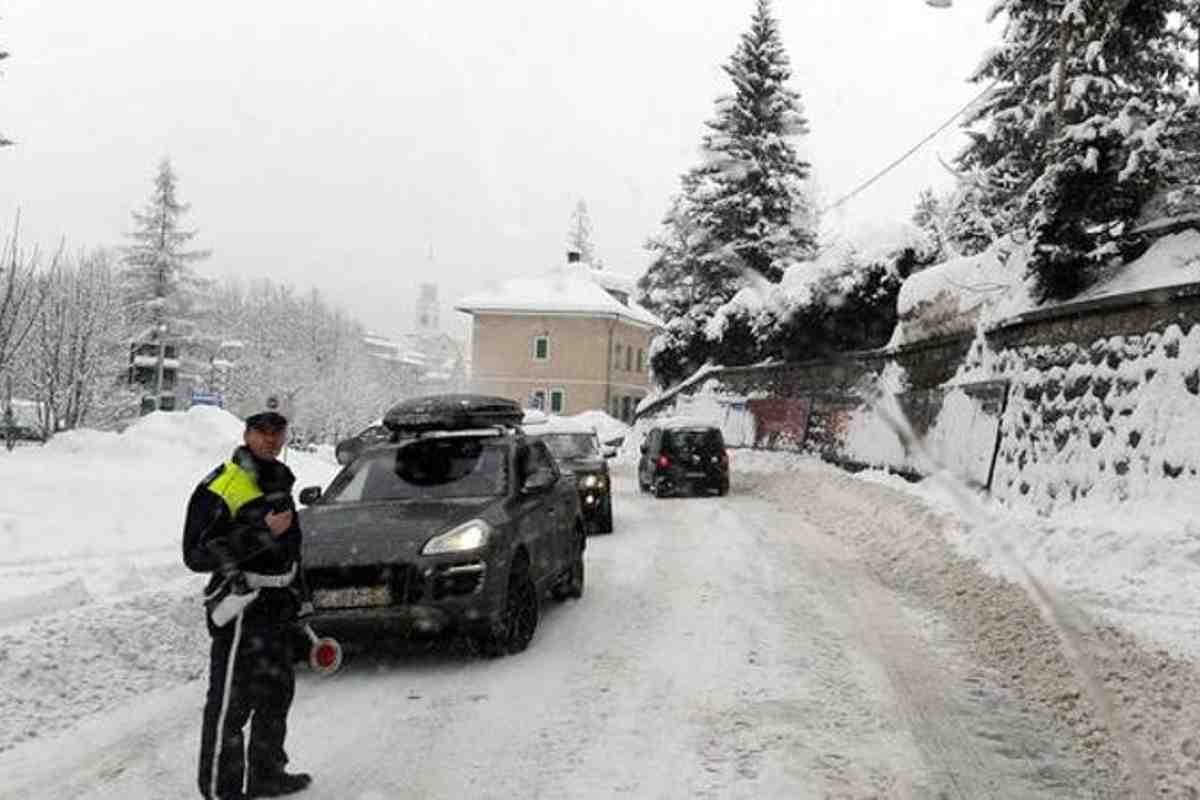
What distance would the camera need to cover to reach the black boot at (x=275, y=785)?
4887mm

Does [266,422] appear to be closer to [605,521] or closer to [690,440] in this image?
[605,521]

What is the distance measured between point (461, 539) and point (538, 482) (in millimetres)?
1513

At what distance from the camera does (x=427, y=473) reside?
8820mm

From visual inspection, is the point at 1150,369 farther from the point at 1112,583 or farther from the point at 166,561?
the point at 166,561

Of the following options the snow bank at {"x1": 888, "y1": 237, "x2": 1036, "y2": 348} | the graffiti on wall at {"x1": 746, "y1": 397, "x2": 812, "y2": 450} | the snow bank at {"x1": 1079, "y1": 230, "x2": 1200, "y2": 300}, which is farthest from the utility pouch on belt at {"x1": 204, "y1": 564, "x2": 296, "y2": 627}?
the graffiti on wall at {"x1": 746, "y1": 397, "x2": 812, "y2": 450}

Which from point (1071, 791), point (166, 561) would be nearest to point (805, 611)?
point (1071, 791)

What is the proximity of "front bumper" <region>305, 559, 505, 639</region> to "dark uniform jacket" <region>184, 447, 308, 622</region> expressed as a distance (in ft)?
7.00


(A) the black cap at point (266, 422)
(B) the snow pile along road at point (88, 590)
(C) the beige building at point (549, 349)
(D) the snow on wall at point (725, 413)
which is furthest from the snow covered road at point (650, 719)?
(C) the beige building at point (549, 349)

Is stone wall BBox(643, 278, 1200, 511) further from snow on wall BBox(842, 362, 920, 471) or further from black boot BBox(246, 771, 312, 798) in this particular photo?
black boot BBox(246, 771, 312, 798)

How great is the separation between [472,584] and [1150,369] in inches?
329

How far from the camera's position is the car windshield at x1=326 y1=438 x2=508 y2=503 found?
8.53m

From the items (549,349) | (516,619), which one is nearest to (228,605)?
(516,619)

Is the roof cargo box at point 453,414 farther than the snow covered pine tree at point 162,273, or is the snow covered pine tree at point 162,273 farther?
the snow covered pine tree at point 162,273

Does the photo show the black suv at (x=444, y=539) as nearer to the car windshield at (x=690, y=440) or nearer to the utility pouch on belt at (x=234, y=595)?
the utility pouch on belt at (x=234, y=595)
